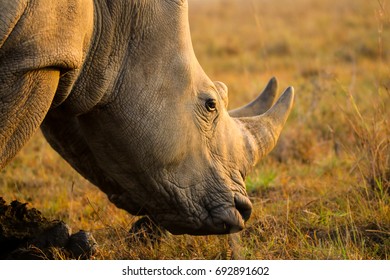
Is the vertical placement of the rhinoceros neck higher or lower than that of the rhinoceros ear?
higher

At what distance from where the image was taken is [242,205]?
14.4ft

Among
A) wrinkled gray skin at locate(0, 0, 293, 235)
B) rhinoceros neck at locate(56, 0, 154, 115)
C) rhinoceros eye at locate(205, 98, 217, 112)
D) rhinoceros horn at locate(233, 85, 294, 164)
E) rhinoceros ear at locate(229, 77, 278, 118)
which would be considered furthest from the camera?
rhinoceros ear at locate(229, 77, 278, 118)

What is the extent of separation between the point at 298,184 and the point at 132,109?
2305 mm

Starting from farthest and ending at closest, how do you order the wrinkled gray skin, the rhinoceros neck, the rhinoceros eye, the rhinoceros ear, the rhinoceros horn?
the rhinoceros ear < the rhinoceros horn < the rhinoceros eye < the rhinoceros neck < the wrinkled gray skin

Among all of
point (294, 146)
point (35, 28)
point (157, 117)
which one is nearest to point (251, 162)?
point (157, 117)

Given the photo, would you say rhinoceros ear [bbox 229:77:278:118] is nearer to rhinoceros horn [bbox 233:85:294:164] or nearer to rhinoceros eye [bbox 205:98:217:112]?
rhinoceros horn [bbox 233:85:294:164]

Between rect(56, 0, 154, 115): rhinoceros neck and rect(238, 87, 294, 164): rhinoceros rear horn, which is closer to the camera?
rect(56, 0, 154, 115): rhinoceros neck

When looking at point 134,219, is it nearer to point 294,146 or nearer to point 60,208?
point 60,208

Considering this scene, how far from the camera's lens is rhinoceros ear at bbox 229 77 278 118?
494cm

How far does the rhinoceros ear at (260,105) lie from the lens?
4.94m

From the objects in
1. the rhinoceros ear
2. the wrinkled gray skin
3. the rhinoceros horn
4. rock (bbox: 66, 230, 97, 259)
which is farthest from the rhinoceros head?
the rhinoceros ear

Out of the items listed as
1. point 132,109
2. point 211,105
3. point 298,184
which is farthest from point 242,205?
point 298,184

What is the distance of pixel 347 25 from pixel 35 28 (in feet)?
35.0

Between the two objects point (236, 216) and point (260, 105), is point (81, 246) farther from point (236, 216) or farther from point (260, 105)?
point (260, 105)
